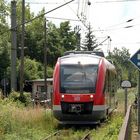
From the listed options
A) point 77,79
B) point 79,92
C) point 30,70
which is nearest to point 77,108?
point 79,92

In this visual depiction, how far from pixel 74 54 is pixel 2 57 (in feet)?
152

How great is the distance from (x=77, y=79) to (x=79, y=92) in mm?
594

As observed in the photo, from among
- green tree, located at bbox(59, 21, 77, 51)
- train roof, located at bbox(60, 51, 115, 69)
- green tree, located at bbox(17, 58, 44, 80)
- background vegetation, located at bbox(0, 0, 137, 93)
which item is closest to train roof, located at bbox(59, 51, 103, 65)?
train roof, located at bbox(60, 51, 115, 69)

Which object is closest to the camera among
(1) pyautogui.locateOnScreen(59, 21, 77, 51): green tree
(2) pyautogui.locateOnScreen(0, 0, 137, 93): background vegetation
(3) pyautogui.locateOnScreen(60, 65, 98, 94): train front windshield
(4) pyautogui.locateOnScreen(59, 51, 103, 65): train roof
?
(3) pyautogui.locateOnScreen(60, 65, 98, 94): train front windshield

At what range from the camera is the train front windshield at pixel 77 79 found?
24.5 metres

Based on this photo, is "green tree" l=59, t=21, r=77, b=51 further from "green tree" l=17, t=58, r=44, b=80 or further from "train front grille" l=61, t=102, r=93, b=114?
"train front grille" l=61, t=102, r=93, b=114

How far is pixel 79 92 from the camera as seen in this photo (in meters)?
24.4

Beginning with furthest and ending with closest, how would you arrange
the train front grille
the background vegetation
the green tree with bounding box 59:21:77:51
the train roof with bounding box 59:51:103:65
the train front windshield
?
1. the green tree with bounding box 59:21:77:51
2. the background vegetation
3. the train roof with bounding box 59:51:103:65
4. the train front windshield
5. the train front grille

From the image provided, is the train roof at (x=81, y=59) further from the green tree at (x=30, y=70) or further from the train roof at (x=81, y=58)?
the green tree at (x=30, y=70)

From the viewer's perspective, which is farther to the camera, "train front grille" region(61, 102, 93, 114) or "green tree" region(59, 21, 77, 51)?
"green tree" region(59, 21, 77, 51)

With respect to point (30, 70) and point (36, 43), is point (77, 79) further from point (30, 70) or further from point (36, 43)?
point (36, 43)

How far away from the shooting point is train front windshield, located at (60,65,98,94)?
2448 cm

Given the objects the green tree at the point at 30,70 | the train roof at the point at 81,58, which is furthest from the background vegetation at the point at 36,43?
the train roof at the point at 81,58

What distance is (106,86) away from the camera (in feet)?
85.0
